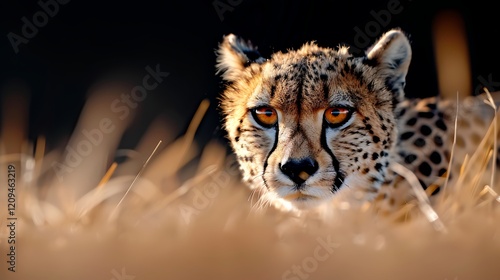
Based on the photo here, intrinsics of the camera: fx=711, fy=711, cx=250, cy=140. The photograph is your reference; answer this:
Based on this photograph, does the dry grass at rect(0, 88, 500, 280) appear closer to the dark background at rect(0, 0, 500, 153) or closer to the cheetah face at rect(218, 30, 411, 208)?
the cheetah face at rect(218, 30, 411, 208)

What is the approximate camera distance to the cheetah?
2.19 m

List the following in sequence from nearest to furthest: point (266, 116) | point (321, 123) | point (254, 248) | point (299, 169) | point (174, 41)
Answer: point (254, 248)
point (299, 169)
point (321, 123)
point (266, 116)
point (174, 41)

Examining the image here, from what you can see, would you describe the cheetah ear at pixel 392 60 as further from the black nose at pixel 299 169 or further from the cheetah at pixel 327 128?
the black nose at pixel 299 169

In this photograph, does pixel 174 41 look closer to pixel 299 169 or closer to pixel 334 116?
pixel 334 116

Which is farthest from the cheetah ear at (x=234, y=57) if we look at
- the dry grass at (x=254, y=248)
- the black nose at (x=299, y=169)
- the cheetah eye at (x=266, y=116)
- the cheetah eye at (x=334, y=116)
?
Result: the dry grass at (x=254, y=248)

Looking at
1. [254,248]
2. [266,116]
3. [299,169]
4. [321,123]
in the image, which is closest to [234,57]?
[266,116]

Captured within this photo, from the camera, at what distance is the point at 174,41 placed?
12.7ft

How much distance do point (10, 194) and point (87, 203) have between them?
0.24m

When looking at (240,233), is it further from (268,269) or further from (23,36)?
(23,36)

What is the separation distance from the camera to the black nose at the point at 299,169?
2.12 metres

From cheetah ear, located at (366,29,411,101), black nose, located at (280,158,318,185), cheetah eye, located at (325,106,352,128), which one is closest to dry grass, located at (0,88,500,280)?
black nose, located at (280,158,318,185)

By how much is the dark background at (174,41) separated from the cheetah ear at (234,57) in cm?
10

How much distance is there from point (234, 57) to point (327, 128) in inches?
19.9

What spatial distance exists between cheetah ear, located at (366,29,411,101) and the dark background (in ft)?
0.85
